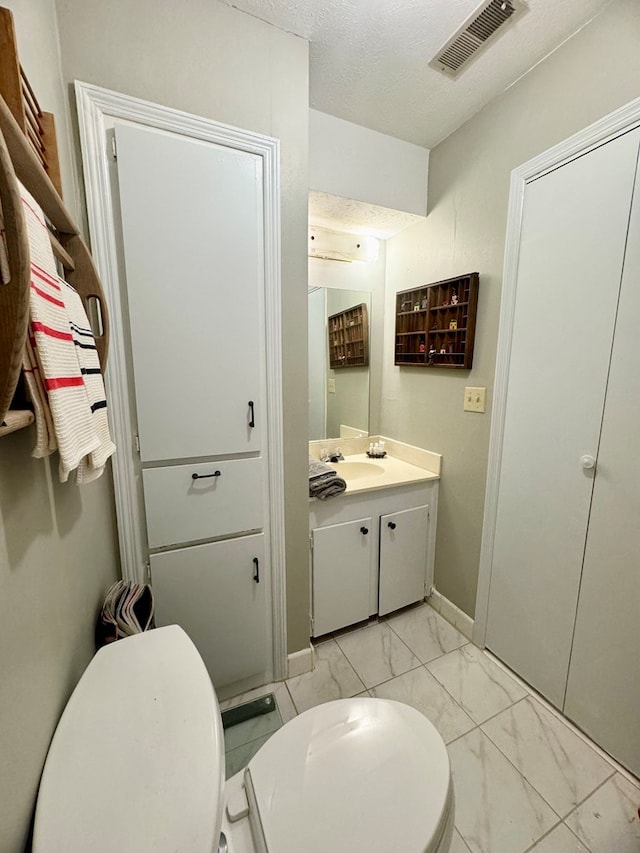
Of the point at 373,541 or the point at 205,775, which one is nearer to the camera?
the point at 205,775

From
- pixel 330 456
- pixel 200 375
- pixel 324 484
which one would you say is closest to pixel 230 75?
pixel 200 375

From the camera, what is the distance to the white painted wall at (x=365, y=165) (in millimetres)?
1559

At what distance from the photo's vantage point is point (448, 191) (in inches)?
66.6

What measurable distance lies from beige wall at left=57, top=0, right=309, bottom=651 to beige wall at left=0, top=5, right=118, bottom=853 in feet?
0.37

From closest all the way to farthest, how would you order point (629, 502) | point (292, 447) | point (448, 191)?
point (629, 502), point (292, 447), point (448, 191)

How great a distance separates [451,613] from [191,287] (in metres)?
2.06

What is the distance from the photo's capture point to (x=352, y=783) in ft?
2.44

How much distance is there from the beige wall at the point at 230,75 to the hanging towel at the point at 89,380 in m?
0.66

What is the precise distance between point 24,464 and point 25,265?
1.34ft

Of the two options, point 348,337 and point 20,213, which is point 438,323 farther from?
point 20,213

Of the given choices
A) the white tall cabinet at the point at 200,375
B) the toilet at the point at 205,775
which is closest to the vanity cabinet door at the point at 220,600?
the white tall cabinet at the point at 200,375

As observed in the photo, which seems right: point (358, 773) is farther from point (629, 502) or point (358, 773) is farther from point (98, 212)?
point (98, 212)

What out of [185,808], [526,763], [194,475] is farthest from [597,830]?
[194,475]

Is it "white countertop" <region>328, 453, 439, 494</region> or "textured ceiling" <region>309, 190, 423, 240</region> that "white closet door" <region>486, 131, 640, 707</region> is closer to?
"white countertop" <region>328, 453, 439, 494</region>
